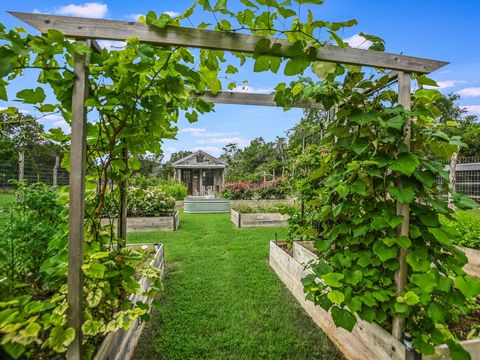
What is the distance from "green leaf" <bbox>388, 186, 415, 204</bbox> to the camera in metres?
1.27

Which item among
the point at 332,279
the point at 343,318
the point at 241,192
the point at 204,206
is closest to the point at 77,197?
the point at 332,279

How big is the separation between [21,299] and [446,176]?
196cm

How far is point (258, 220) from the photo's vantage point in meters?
6.23

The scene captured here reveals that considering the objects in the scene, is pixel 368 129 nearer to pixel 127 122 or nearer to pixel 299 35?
pixel 299 35

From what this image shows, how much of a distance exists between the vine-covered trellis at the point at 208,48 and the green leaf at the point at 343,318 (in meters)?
0.09

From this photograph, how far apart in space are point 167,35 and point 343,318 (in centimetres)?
165

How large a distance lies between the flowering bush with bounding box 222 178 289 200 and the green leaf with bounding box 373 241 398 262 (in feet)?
24.7

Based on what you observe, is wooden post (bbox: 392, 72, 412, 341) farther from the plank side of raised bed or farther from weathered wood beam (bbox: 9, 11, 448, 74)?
weathered wood beam (bbox: 9, 11, 448, 74)

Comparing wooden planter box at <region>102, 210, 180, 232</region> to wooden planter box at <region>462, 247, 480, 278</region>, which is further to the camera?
wooden planter box at <region>102, 210, 180, 232</region>

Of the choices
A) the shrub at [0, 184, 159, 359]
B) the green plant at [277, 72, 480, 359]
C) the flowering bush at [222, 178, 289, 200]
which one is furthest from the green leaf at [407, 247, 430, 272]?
the flowering bush at [222, 178, 289, 200]

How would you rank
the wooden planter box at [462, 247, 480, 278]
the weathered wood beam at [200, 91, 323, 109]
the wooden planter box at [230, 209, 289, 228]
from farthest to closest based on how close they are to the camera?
the wooden planter box at [230, 209, 289, 228]
the wooden planter box at [462, 247, 480, 278]
the weathered wood beam at [200, 91, 323, 109]

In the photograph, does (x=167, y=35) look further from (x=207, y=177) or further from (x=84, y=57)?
(x=207, y=177)

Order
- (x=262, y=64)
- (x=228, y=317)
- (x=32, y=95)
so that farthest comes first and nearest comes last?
(x=228, y=317)
(x=262, y=64)
(x=32, y=95)

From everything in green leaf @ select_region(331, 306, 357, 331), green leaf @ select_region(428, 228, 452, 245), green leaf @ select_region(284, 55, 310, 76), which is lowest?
green leaf @ select_region(331, 306, 357, 331)
